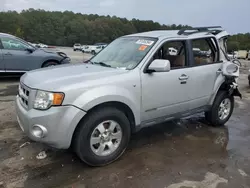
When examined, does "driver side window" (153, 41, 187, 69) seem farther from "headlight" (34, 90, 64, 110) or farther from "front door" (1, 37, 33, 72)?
"front door" (1, 37, 33, 72)

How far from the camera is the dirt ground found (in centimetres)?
307

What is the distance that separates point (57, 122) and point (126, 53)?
5.45ft

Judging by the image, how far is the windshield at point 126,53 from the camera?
12.4 feet

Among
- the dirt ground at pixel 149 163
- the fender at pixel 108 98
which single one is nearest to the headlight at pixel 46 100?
the fender at pixel 108 98

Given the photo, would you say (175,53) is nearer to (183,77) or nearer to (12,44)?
(183,77)

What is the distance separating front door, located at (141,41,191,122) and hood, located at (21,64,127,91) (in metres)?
0.50

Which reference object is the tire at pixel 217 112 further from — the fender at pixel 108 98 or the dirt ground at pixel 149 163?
the fender at pixel 108 98

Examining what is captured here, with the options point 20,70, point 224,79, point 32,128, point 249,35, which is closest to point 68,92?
point 32,128

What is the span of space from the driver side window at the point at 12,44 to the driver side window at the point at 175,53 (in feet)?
20.0

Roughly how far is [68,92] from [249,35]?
104 m

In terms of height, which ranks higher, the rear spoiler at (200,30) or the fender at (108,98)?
the rear spoiler at (200,30)

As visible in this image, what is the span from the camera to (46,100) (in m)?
2.97

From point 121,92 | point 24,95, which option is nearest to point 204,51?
A: point 121,92

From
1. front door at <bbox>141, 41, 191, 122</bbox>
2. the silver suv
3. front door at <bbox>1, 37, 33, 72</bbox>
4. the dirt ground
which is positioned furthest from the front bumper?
front door at <bbox>1, 37, 33, 72</bbox>
